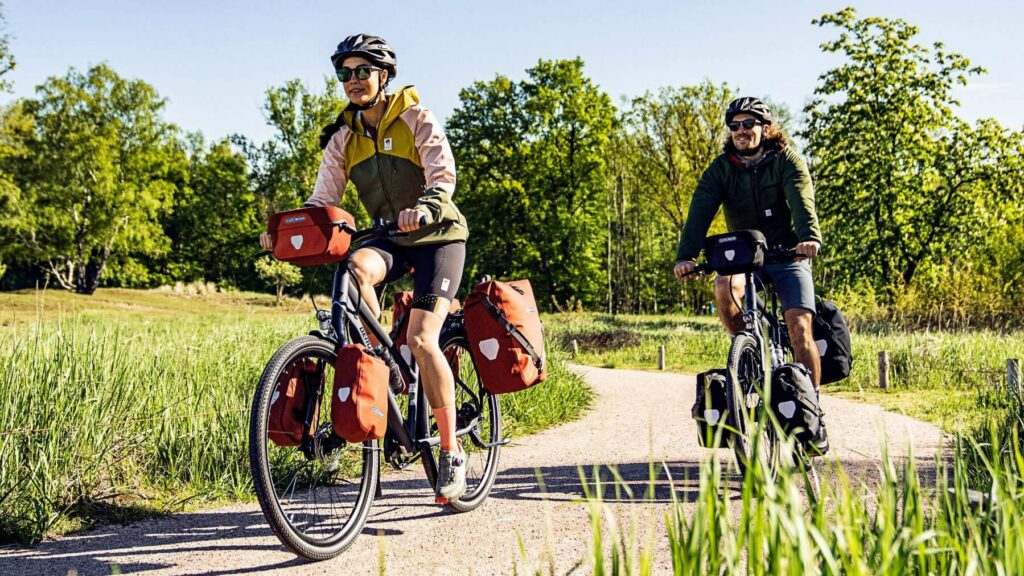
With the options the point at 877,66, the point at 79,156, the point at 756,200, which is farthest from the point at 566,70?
the point at 756,200

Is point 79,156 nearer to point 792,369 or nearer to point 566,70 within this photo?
point 566,70

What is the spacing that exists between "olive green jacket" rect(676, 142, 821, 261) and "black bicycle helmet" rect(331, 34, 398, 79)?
2.12 metres

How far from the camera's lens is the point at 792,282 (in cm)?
511

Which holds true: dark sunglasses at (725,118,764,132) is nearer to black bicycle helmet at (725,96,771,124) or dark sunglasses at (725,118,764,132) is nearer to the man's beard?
black bicycle helmet at (725,96,771,124)

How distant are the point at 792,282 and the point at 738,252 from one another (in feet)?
1.86

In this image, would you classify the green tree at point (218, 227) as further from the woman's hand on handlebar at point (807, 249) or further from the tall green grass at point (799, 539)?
the tall green grass at point (799, 539)

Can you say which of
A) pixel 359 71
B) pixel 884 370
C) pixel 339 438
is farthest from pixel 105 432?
pixel 884 370

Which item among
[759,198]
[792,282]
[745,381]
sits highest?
[759,198]

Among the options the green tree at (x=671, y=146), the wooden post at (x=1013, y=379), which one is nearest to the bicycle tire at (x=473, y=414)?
the wooden post at (x=1013, y=379)

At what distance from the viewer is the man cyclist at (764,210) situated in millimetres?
5086

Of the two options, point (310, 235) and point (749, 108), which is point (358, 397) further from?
point (749, 108)

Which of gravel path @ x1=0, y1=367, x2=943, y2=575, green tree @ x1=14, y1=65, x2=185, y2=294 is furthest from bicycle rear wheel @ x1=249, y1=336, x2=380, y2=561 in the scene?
green tree @ x1=14, y1=65, x2=185, y2=294

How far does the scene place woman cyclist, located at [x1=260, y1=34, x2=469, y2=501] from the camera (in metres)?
4.02

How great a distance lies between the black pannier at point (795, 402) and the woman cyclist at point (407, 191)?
171cm
